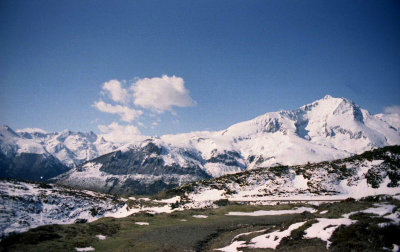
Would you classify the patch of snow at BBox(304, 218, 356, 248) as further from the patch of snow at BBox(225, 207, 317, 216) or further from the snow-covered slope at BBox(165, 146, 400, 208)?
the snow-covered slope at BBox(165, 146, 400, 208)

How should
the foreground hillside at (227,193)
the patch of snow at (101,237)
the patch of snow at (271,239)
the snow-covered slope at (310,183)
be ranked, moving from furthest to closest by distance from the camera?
1. the snow-covered slope at (310,183)
2. the foreground hillside at (227,193)
3. the patch of snow at (101,237)
4. the patch of snow at (271,239)

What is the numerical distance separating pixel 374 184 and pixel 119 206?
77945 millimetres

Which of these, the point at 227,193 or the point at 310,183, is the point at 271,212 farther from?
the point at 310,183

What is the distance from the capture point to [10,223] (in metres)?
43.1

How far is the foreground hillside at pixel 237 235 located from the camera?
20672mm

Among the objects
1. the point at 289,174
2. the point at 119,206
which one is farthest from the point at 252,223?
the point at 289,174

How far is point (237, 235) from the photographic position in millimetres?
34500

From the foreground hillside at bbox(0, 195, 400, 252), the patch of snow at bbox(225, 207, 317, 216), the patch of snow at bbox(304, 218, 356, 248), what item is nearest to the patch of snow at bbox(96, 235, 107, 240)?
the foreground hillside at bbox(0, 195, 400, 252)

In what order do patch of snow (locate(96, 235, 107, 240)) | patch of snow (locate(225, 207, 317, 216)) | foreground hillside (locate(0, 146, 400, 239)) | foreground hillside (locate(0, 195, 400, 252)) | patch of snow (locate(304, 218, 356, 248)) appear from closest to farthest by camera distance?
foreground hillside (locate(0, 195, 400, 252)) → patch of snow (locate(304, 218, 356, 248)) → patch of snow (locate(96, 235, 107, 240)) → foreground hillside (locate(0, 146, 400, 239)) → patch of snow (locate(225, 207, 317, 216))

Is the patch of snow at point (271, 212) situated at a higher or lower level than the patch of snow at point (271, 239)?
lower

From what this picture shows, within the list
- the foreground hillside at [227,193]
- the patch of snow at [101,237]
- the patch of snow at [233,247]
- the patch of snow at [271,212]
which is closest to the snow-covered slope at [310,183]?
the foreground hillside at [227,193]

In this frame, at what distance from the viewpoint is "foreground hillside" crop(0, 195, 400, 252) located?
2067 cm

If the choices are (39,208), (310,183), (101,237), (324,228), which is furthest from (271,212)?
(39,208)

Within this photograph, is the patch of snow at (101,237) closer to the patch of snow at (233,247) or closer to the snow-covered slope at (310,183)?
the patch of snow at (233,247)
